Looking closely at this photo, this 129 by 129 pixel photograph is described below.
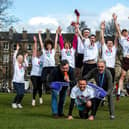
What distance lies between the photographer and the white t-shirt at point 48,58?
55.8ft

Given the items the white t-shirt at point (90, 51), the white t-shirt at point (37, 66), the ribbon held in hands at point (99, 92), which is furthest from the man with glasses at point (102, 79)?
the white t-shirt at point (37, 66)

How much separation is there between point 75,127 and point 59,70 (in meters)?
3.04

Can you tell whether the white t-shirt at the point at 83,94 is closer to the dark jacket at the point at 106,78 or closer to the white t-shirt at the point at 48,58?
the dark jacket at the point at 106,78

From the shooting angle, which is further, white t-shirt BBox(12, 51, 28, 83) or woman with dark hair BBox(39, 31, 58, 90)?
white t-shirt BBox(12, 51, 28, 83)

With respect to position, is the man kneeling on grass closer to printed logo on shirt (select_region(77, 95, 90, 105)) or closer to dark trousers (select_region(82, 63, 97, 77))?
printed logo on shirt (select_region(77, 95, 90, 105))

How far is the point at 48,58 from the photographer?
1722 centimetres

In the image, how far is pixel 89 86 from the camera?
12852 mm

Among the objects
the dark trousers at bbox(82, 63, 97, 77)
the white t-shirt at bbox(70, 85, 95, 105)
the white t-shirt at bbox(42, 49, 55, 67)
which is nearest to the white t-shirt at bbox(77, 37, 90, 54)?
the dark trousers at bbox(82, 63, 97, 77)

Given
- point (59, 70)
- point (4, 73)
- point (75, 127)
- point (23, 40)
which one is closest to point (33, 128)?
point (75, 127)

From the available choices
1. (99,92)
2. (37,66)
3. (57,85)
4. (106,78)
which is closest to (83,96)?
(99,92)

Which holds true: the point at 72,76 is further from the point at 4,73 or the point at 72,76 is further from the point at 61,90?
the point at 4,73

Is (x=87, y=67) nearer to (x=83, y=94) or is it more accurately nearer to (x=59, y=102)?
(x=59, y=102)

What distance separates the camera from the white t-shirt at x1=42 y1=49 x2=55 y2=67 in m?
17.0

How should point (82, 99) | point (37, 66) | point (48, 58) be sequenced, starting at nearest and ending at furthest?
point (82, 99)
point (48, 58)
point (37, 66)
